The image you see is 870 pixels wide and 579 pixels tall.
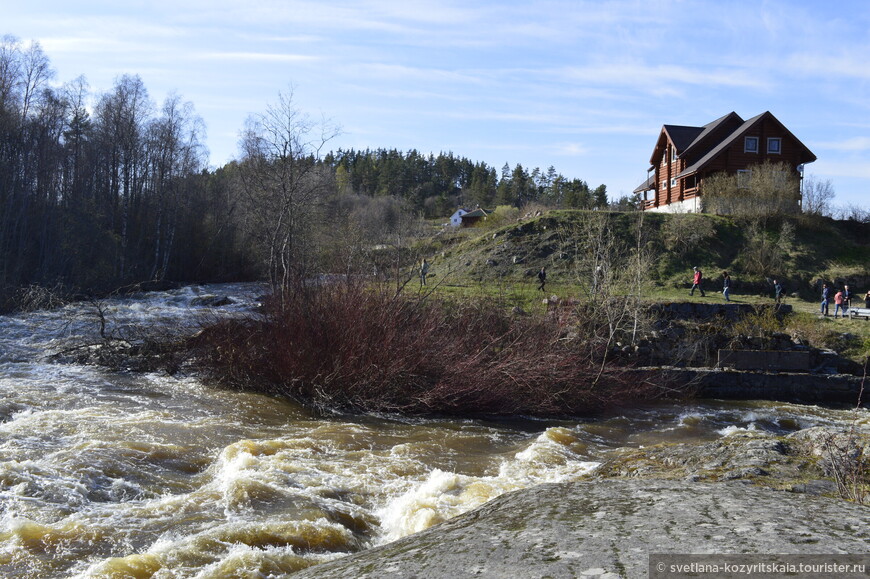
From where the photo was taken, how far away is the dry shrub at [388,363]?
→ 14023 mm

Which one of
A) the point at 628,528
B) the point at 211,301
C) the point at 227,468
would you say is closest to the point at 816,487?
the point at 628,528

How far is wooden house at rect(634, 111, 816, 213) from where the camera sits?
4369 cm

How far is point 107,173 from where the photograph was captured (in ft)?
142

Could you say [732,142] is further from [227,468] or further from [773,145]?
[227,468]

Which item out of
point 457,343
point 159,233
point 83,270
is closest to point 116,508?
point 457,343

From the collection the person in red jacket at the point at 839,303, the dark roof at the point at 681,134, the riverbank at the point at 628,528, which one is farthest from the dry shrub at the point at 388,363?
the dark roof at the point at 681,134

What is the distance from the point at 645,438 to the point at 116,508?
10.2 meters

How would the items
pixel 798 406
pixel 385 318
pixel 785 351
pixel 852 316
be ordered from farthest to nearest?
1. pixel 852 316
2. pixel 785 351
3. pixel 798 406
4. pixel 385 318

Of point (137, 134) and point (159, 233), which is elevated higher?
point (137, 134)

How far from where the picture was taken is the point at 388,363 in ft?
46.2

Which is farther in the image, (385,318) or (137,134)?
(137,134)

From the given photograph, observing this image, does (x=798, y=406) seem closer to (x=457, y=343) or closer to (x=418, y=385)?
(x=457, y=343)

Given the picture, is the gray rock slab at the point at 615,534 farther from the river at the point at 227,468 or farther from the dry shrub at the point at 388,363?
the dry shrub at the point at 388,363

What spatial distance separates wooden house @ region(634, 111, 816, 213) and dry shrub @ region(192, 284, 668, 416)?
31.9 m
